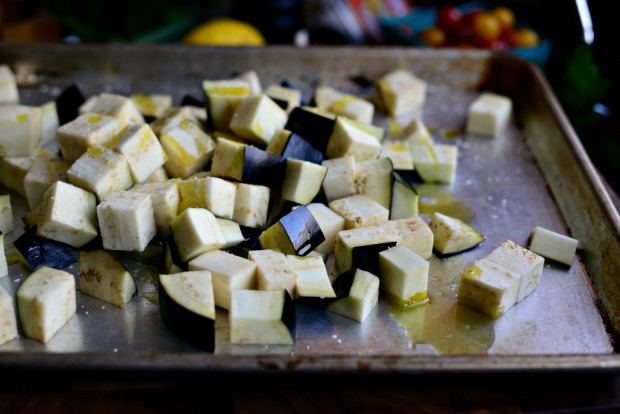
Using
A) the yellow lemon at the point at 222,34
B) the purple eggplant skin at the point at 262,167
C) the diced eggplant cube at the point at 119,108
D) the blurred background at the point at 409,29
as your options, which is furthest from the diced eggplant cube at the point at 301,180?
the yellow lemon at the point at 222,34

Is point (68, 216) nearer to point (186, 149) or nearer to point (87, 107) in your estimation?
point (186, 149)

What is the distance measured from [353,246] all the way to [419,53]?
4.82 ft

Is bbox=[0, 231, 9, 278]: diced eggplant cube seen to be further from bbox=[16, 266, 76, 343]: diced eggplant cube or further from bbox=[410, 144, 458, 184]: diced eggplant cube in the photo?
bbox=[410, 144, 458, 184]: diced eggplant cube

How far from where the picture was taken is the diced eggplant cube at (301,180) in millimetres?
1967

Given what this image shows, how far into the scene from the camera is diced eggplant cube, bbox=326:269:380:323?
169 cm

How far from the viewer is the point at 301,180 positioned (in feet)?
6.45

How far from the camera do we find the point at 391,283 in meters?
1.77

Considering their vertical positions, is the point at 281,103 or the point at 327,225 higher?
the point at 281,103

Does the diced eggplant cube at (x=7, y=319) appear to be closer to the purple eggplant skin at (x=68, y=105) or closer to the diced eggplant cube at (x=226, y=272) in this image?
the diced eggplant cube at (x=226, y=272)

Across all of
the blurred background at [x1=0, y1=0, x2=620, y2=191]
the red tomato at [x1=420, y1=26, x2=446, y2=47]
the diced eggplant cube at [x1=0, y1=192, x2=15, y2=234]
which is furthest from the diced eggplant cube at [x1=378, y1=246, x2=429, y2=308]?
the red tomato at [x1=420, y1=26, x2=446, y2=47]

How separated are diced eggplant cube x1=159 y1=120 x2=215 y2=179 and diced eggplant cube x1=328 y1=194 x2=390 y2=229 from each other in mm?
415

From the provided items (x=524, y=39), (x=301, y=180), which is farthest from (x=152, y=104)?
(x=524, y=39)

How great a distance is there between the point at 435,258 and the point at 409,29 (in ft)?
6.67

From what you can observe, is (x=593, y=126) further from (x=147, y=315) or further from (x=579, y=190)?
(x=147, y=315)
